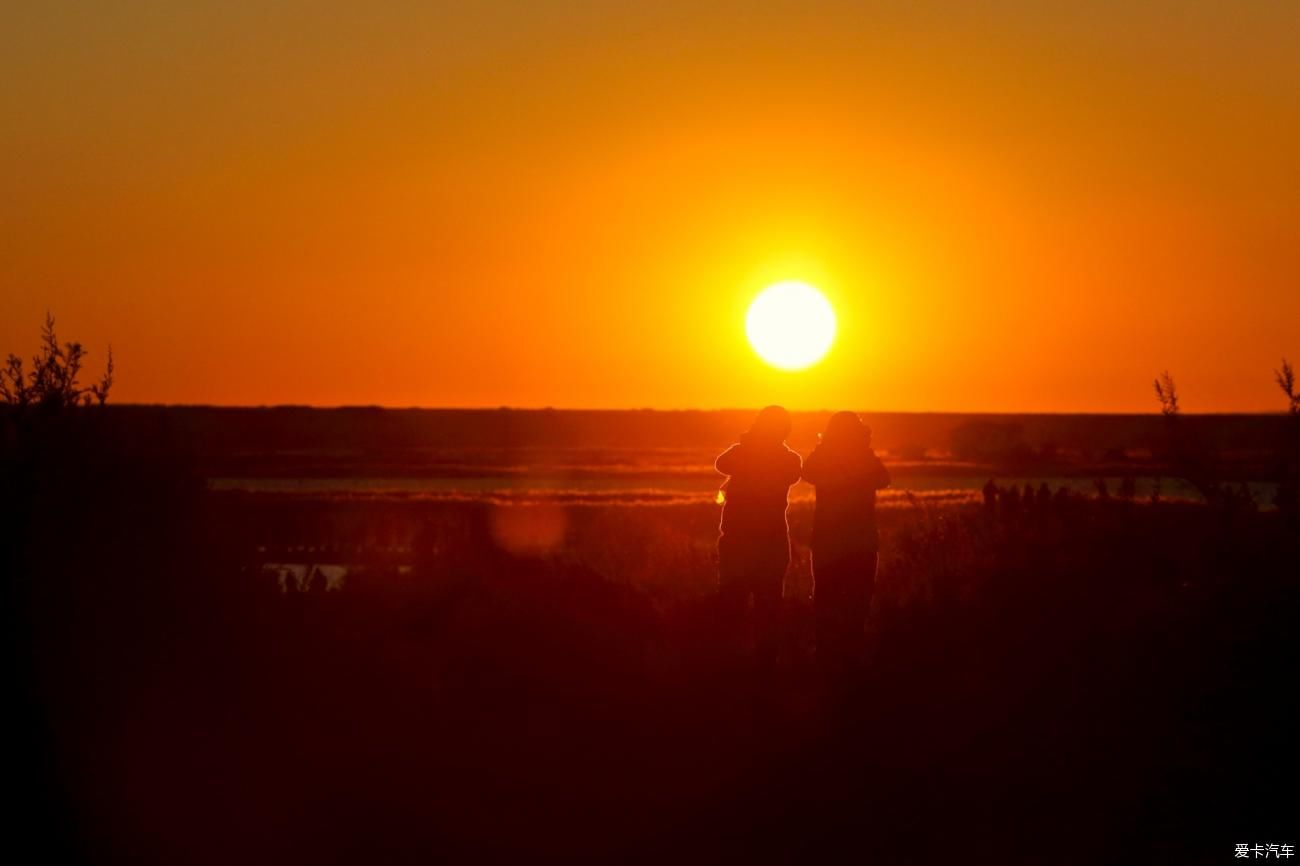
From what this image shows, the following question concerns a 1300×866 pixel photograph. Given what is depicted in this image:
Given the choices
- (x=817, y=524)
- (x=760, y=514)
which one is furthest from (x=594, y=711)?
(x=817, y=524)

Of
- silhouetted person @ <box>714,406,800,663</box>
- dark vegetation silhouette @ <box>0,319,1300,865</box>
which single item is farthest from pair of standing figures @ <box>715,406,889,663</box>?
dark vegetation silhouette @ <box>0,319,1300,865</box>

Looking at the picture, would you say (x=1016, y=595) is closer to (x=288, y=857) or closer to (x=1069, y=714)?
(x=1069, y=714)

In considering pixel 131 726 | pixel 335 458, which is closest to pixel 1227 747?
pixel 131 726

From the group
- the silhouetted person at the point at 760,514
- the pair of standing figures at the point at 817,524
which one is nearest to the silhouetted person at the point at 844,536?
the pair of standing figures at the point at 817,524

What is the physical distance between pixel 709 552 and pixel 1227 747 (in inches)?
731

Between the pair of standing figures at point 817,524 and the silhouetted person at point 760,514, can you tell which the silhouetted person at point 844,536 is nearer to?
the pair of standing figures at point 817,524

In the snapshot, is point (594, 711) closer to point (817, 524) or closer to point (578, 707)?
point (578, 707)

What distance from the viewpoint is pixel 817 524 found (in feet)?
48.5

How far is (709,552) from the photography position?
30047 millimetres

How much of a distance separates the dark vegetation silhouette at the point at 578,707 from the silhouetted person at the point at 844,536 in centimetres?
54

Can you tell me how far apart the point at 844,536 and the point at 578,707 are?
311cm

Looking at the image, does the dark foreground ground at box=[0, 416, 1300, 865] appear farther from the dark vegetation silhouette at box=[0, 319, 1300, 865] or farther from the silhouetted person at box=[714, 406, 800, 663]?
the silhouetted person at box=[714, 406, 800, 663]

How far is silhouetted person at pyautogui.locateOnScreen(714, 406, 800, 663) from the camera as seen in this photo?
14531 millimetres

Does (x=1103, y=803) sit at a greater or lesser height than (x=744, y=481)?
lesser
